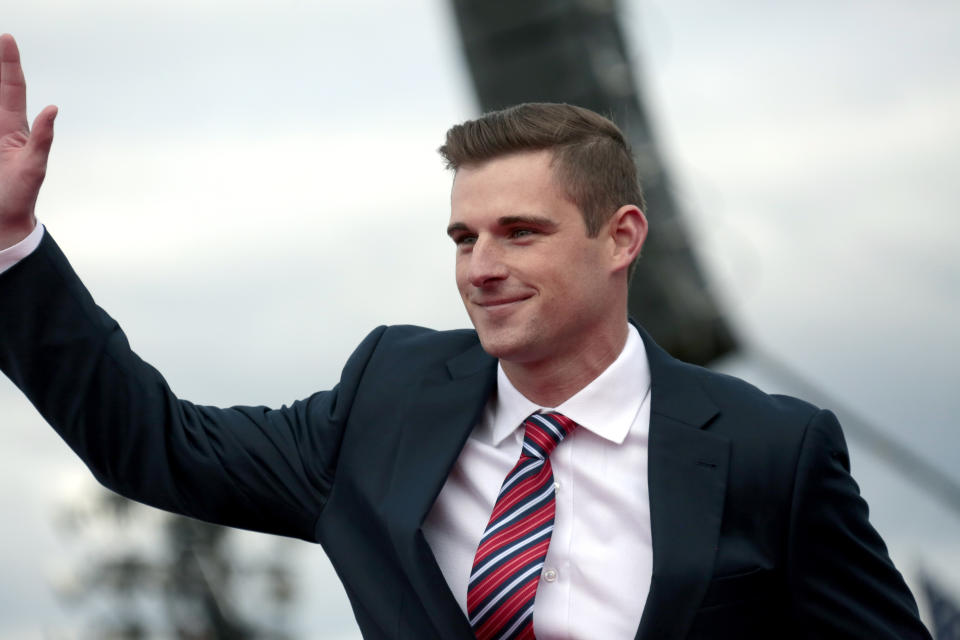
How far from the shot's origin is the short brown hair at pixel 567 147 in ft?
9.23

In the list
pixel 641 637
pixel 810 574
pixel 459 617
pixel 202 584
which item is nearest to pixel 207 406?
pixel 459 617

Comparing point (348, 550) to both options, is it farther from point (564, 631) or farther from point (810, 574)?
point (810, 574)

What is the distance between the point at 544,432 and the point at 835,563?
587 mm

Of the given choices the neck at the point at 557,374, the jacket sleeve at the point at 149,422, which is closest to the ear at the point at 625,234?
the neck at the point at 557,374

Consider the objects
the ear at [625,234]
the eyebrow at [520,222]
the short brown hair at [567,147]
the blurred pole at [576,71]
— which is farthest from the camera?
the blurred pole at [576,71]

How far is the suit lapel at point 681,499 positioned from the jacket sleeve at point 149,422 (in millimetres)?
628

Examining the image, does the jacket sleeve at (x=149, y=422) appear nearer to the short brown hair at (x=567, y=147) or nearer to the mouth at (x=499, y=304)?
the mouth at (x=499, y=304)

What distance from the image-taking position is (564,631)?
2660 mm

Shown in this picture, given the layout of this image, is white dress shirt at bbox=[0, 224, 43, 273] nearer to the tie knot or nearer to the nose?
the nose

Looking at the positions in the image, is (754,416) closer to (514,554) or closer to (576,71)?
(514,554)

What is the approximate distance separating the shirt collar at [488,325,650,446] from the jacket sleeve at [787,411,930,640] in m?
0.34

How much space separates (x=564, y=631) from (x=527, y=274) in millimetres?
652

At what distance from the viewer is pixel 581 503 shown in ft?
9.07

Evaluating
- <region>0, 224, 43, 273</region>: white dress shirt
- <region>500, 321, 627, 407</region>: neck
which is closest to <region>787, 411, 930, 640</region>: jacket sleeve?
<region>500, 321, 627, 407</region>: neck
